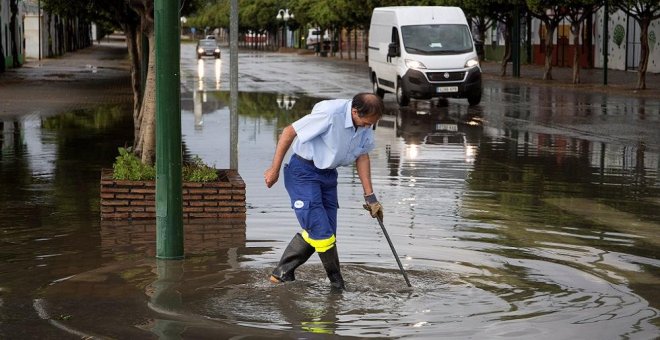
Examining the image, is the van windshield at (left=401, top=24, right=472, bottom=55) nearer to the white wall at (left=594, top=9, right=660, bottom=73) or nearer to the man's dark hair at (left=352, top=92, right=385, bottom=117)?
the white wall at (left=594, top=9, right=660, bottom=73)

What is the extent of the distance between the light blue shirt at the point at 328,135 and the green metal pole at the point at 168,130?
1.41m

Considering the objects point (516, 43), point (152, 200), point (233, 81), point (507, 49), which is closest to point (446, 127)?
point (233, 81)

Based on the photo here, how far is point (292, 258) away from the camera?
869cm

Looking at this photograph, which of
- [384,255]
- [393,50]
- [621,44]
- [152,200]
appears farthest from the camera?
[621,44]

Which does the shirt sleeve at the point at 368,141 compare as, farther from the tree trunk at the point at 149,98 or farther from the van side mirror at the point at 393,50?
the van side mirror at the point at 393,50

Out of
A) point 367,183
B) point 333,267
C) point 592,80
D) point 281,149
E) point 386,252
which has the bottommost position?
point 592,80

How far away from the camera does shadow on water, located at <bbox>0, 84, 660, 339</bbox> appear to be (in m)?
7.54

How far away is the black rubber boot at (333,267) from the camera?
8.46m

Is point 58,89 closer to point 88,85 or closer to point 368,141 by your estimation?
point 88,85

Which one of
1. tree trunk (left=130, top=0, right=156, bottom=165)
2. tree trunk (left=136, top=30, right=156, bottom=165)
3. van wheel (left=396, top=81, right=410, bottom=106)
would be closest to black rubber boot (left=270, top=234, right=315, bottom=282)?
tree trunk (left=130, top=0, right=156, bottom=165)

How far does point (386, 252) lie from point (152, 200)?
2580 millimetres

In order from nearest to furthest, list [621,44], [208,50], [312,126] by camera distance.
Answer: [312,126] < [621,44] < [208,50]

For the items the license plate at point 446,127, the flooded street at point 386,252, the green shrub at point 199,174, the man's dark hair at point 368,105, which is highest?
the man's dark hair at point 368,105

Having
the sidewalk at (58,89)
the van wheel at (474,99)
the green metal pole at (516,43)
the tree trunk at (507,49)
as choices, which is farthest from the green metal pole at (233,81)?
the tree trunk at (507,49)
